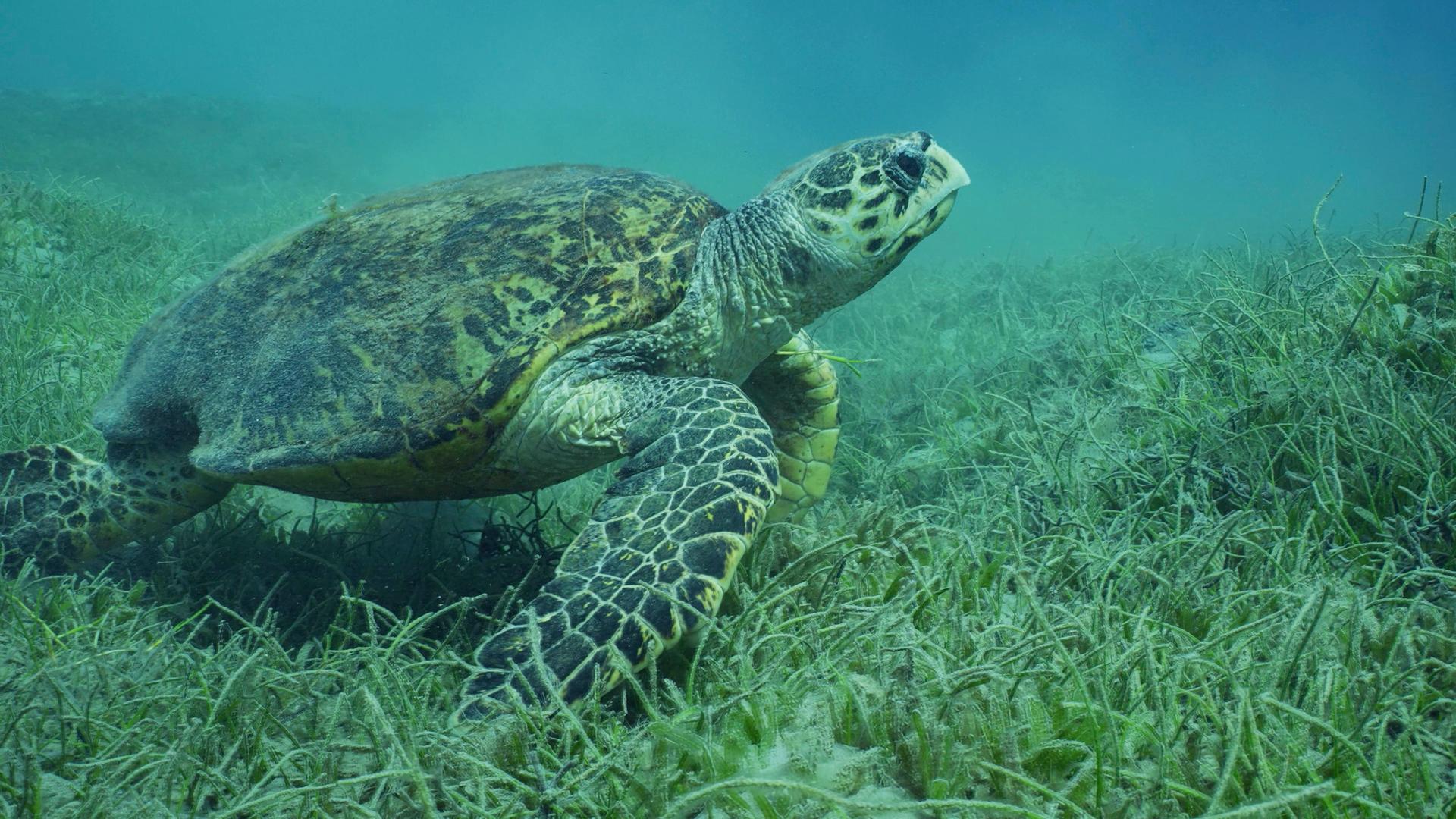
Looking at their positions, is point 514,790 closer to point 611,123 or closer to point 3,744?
point 3,744

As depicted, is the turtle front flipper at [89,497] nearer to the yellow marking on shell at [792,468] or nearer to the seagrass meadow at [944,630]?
the seagrass meadow at [944,630]

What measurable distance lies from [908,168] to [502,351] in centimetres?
192

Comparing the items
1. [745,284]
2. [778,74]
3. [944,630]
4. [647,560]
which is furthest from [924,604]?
[778,74]

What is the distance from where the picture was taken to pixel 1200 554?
7.61 ft

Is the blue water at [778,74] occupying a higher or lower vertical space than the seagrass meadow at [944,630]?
higher

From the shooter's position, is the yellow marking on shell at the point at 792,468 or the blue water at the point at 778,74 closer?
the yellow marking on shell at the point at 792,468

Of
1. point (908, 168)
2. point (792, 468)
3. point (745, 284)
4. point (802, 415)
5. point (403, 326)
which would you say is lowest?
point (792, 468)

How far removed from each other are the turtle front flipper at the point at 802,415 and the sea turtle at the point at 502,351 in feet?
1.50

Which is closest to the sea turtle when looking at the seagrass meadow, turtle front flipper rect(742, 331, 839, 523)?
the seagrass meadow

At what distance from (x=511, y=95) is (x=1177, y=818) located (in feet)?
420

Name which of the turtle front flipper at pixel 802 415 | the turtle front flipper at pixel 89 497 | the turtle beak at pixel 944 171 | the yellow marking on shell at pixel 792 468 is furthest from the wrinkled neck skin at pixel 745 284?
the turtle front flipper at pixel 89 497

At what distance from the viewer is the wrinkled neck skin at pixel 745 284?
10.5 ft

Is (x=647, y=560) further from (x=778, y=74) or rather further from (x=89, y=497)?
(x=778, y=74)

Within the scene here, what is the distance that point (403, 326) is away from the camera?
2896 millimetres
